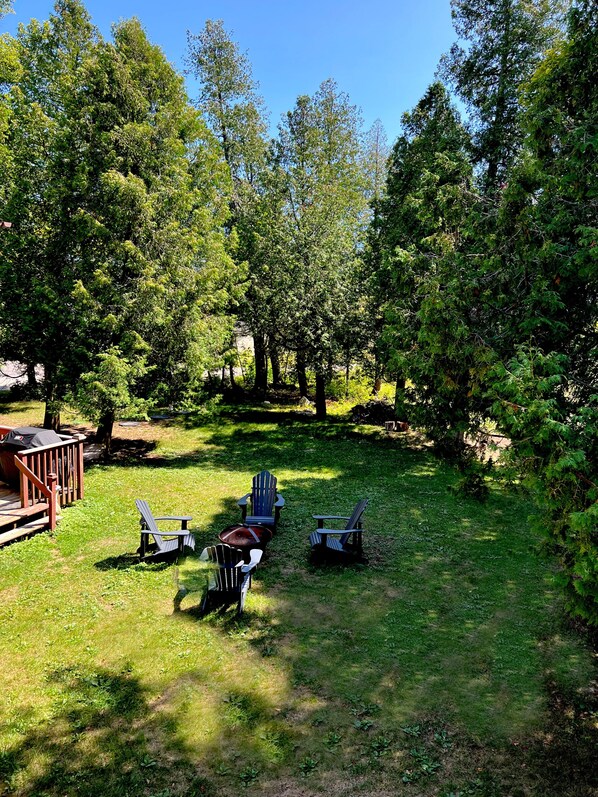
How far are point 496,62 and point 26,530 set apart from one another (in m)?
16.3

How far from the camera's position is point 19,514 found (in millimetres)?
8133

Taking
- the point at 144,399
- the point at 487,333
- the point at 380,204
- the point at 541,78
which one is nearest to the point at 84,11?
the point at 380,204

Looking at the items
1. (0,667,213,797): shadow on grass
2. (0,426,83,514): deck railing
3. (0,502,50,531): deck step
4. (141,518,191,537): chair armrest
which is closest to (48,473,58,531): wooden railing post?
(0,426,83,514): deck railing

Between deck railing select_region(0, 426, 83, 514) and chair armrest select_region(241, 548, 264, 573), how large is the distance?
13.6 ft

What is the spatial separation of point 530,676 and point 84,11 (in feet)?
63.2

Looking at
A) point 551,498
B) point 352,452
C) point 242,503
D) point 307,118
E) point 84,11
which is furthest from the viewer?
point 307,118

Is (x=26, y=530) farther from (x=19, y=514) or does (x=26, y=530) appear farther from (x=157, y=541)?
(x=157, y=541)

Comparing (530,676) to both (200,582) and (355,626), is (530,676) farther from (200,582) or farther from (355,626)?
(200,582)

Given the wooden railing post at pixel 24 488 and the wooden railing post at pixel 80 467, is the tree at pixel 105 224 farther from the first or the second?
the wooden railing post at pixel 24 488

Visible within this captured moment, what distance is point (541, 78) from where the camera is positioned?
5164 millimetres

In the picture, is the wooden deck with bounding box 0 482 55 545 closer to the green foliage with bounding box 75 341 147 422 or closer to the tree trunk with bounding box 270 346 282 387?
the green foliage with bounding box 75 341 147 422

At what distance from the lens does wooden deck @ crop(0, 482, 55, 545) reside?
26.1 feet

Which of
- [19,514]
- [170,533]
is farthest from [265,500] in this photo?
[19,514]

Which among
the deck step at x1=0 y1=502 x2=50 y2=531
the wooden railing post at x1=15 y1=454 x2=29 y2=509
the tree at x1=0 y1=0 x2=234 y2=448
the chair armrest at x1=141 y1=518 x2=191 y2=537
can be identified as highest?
the tree at x1=0 y1=0 x2=234 y2=448
